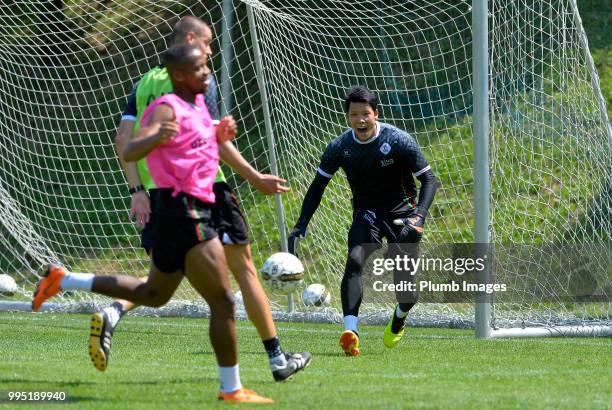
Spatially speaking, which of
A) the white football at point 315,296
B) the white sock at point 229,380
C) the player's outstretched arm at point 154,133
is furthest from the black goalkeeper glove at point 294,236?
the white football at point 315,296

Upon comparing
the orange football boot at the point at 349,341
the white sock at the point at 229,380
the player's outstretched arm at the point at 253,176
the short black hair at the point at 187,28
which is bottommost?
the orange football boot at the point at 349,341

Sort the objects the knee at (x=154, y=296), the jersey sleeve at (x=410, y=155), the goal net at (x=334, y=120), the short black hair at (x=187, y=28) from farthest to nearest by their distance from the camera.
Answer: the goal net at (x=334, y=120) < the jersey sleeve at (x=410, y=155) < the short black hair at (x=187, y=28) < the knee at (x=154, y=296)

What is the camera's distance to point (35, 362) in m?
7.31

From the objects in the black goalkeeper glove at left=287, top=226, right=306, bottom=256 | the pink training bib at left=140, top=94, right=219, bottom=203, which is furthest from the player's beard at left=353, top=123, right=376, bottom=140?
the pink training bib at left=140, top=94, right=219, bottom=203

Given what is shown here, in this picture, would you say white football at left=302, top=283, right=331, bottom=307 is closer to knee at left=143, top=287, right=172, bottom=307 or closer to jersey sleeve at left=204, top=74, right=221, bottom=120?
jersey sleeve at left=204, top=74, right=221, bottom=120

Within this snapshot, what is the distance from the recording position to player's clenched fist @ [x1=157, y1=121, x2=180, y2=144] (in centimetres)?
534

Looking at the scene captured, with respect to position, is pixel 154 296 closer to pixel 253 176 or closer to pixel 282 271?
pixel 253 176

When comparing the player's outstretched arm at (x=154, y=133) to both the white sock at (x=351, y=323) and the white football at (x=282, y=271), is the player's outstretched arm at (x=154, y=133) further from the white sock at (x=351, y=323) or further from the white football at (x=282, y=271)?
the white sock at (x=351, y=323)

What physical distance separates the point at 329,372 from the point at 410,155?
243cm

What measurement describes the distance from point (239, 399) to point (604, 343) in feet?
16.5

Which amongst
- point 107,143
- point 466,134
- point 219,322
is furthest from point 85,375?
point 107,143

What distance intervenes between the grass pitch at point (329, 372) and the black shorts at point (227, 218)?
817 millimetres

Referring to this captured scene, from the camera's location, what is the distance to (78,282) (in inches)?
237

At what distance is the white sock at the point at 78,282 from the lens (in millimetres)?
6000
